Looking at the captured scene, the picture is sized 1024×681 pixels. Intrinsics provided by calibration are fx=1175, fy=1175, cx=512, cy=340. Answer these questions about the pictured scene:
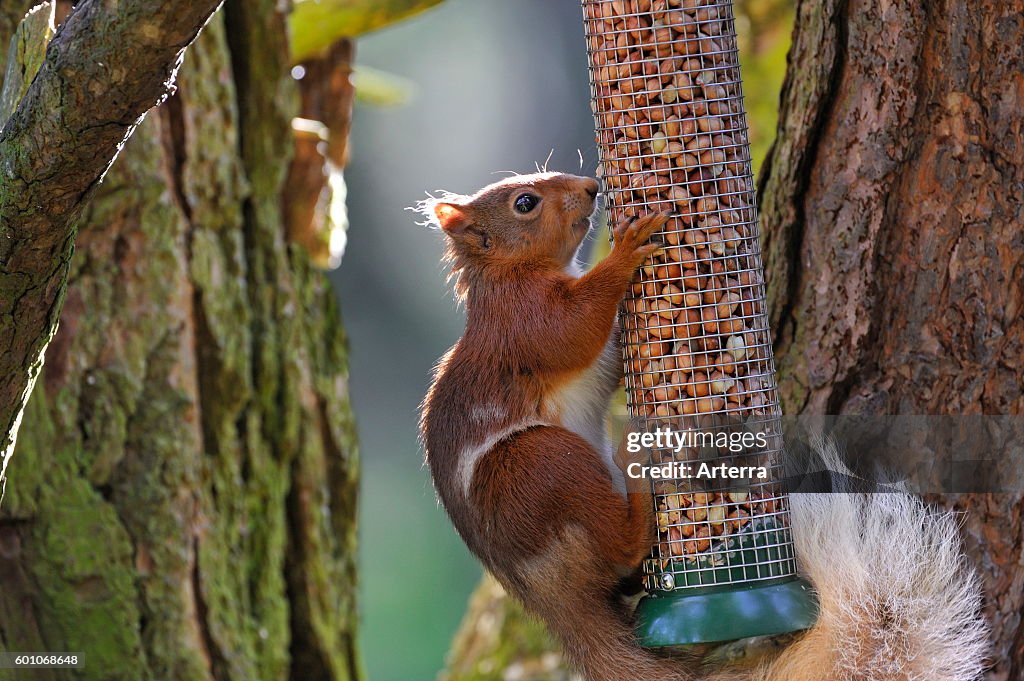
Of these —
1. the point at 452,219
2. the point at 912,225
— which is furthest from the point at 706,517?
the point at 452,219

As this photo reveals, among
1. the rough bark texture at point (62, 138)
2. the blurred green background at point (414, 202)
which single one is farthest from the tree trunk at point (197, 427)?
the blurred green background at point (414, 202)

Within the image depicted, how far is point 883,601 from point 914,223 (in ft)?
2.83

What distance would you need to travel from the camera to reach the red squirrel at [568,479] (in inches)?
94.0

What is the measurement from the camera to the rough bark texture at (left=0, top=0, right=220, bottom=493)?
180 cm

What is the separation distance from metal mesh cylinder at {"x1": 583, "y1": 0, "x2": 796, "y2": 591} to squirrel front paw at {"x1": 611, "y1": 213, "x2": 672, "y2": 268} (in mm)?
38

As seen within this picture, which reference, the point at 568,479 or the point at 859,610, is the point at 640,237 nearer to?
the point at 568,479

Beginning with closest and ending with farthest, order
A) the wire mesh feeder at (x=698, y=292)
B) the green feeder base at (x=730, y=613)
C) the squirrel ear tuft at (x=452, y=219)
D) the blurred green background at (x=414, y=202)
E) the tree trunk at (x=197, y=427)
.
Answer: the green feeder base at (x=730, y=613), the wire mesh feeder at (x=698, y=292), the tree trunk at (x=197, y=427), the squirrel ear tuft at (x=452, y=219), the blurred green background at (x=414, y=202)

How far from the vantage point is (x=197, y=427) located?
3.30 m

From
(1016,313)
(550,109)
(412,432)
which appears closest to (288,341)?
(1016,313)

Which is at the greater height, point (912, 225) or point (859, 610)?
point (912, 225)

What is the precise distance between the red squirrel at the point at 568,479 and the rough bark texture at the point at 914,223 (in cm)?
28

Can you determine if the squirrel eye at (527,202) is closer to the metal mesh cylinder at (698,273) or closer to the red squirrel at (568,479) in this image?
the red squirrel at (568,479)

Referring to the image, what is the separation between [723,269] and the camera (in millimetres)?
2533

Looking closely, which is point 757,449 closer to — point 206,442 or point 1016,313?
point 1016,313
